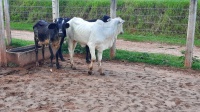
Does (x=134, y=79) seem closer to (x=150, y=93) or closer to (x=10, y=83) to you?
(x=150, y=93)

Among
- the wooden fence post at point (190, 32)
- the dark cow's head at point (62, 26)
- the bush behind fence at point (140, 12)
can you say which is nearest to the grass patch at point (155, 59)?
the wooden fence post at point (190, 32)

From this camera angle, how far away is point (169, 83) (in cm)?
766

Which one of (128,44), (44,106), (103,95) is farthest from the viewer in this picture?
(128,44)

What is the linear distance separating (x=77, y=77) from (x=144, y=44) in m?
5.74

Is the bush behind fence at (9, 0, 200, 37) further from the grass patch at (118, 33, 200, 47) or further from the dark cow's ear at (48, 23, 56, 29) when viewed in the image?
the dark cow's ear at (48, 23, 56, 29)

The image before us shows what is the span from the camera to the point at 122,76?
26.8ft

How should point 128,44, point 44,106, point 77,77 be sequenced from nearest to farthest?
point 44,106, point 77,77, point 128,44

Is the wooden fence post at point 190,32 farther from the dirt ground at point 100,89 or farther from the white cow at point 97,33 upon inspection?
the white cow at point 97,33

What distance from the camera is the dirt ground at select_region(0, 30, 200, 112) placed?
6.02 metres

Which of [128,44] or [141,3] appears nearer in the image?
[128,44]

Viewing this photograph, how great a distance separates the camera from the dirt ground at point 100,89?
19.8ft

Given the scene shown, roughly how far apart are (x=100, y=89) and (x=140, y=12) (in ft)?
28.7

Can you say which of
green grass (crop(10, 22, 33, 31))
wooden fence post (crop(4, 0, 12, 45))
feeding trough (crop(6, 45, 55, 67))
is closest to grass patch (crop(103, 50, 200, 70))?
feeding trough (crop(6, 45, 55, 67))

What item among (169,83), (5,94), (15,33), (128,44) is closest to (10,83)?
(5,94)
